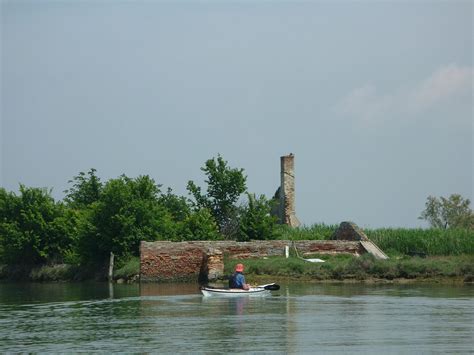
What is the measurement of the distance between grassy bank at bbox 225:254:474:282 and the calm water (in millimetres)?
2265

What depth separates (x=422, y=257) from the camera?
162 feet

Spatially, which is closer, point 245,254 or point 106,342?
point 106,342

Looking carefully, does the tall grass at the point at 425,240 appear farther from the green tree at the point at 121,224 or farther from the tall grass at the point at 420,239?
the green tree at the point at 121,224

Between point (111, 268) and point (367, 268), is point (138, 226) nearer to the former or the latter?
point (111, 268)

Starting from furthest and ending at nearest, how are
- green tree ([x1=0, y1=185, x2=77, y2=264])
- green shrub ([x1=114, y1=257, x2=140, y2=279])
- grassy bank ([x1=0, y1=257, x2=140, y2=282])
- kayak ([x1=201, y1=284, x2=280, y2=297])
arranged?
green tree ([x1=0, y1=185, x2=77, y2=264]) → grassy bank ([x1=0, y1=257, x2=140, y2=282]) → green shrub ([x1=114, y1=257, x2=140, y2=279]) → kayak ([x1=201, y1=284, x2=280, y2=297])

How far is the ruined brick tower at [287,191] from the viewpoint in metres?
62.3

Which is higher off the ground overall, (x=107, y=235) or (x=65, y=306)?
(x=107, y=235)

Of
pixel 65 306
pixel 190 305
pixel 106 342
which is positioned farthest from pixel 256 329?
pixel 65 306

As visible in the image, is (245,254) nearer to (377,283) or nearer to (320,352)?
(377,283)

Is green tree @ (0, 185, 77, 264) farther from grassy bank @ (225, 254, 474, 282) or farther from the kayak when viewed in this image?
the kayak

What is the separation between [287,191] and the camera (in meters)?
62.7

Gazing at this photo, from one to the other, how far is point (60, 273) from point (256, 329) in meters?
28.6

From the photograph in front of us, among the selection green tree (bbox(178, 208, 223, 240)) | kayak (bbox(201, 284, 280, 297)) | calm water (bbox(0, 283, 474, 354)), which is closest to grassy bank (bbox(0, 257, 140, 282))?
green tree (bbox(178, 208, 223, 240))

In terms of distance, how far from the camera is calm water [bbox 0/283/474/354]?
2542cm
